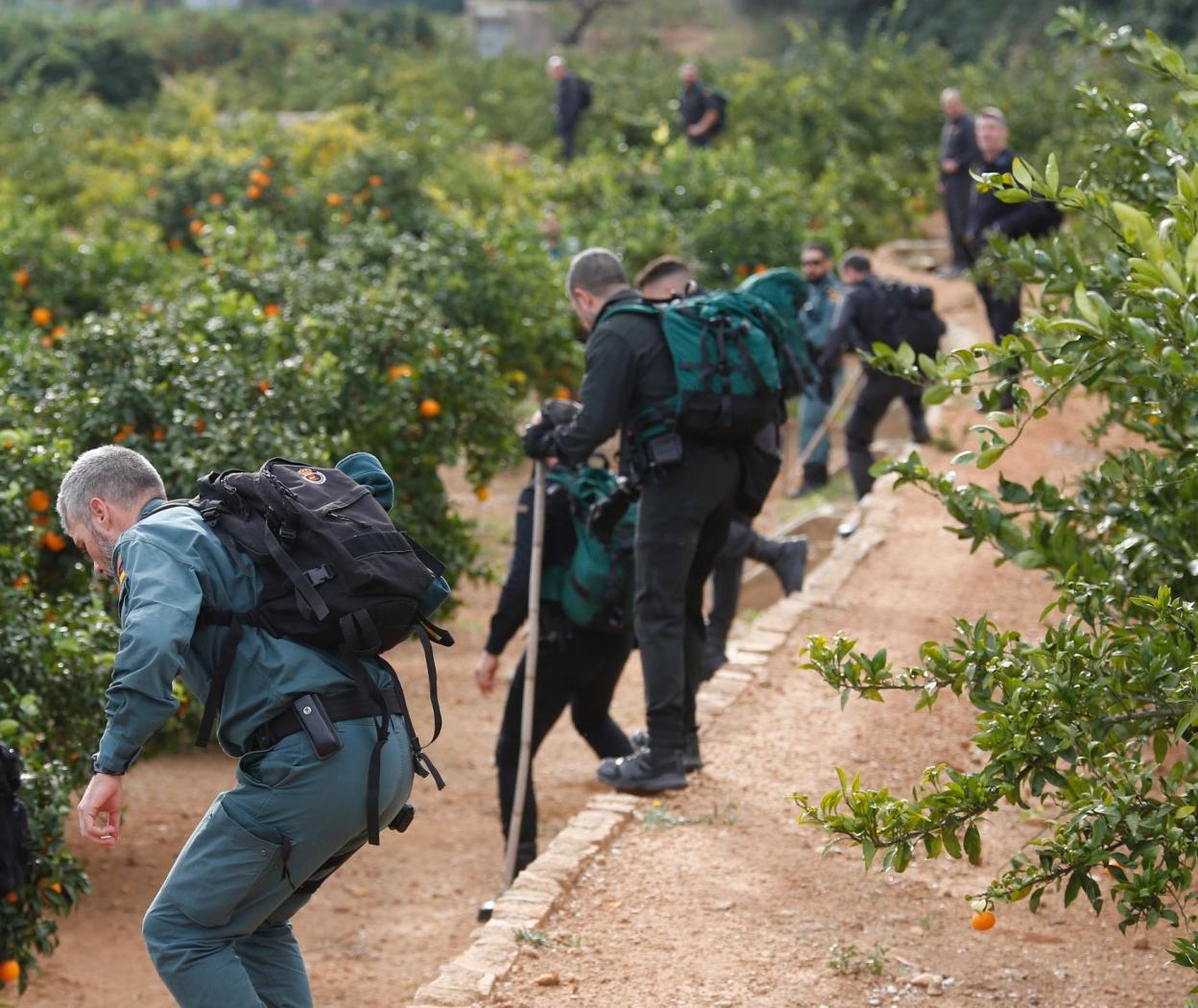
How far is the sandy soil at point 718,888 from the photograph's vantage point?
477cm

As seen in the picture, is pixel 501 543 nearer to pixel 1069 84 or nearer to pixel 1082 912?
pixel 1082 912

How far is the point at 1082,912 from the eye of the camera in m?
5.31

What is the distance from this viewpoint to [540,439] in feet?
18.6

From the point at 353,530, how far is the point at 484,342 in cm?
499

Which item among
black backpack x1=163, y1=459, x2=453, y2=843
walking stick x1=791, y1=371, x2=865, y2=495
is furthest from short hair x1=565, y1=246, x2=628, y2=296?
walking stick x1=791, y1=371, x2=865, y2=495

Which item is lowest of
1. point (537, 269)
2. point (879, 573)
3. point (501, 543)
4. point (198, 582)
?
point (501, 543)

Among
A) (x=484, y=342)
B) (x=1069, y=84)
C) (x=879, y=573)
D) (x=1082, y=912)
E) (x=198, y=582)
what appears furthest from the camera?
(x=1069, y=84)

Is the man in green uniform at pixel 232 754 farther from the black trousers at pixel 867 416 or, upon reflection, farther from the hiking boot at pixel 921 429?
the hiking boot at pixel 921 429

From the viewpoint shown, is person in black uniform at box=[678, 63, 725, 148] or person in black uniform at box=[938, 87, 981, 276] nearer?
person in black uniform at box=[938, 87, 981, 276]

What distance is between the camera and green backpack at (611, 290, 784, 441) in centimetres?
551

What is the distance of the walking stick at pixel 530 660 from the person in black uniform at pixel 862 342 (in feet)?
14.6

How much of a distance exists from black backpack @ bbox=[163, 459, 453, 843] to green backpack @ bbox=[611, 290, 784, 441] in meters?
1.93

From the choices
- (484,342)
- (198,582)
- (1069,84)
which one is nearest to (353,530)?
Answer: (198,582)

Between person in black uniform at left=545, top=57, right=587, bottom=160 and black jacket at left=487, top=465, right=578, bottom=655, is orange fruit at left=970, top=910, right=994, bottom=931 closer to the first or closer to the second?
black jacket at left=487, top=465, right=578, bottom=655
